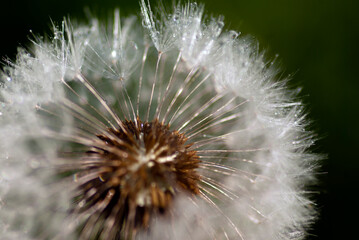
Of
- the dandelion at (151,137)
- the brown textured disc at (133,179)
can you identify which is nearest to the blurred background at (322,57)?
the dandelion at (151,137)

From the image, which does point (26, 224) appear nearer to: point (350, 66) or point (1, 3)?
point (1, 3)

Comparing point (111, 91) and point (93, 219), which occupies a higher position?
point (111, 91)

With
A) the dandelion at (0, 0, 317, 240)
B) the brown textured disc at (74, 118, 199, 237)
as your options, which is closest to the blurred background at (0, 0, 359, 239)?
the dandelion at (0, 0, 317, 240)

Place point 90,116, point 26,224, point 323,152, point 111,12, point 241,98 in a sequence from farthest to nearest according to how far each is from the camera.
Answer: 1. point 323,152
2. point 111,12
3. point 241,98
4. point 90,116
5. point 26,224

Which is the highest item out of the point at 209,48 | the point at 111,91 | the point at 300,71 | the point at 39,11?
the point at 39,11

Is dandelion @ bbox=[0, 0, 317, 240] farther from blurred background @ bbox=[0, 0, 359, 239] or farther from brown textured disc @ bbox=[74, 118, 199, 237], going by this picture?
blurred background @ bbox=[0, 0, 359, 239]

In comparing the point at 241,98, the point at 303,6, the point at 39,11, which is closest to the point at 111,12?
the point at 39,11
